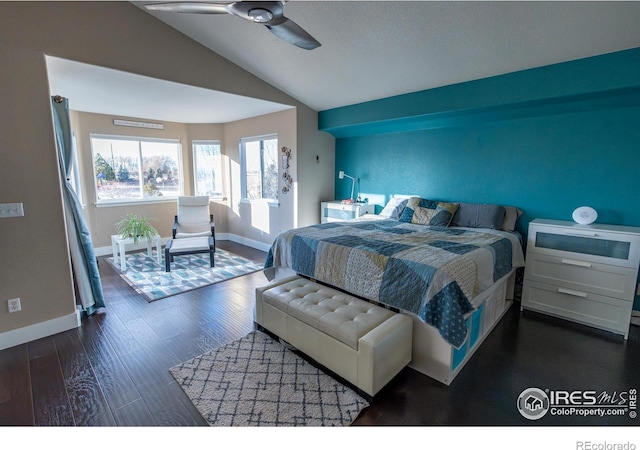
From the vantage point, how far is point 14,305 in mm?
2508

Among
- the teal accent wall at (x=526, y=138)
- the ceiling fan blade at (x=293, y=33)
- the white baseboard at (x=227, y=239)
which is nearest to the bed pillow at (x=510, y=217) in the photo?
the teal accent wall at (x=526, y=138)

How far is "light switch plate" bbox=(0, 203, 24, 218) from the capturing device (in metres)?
2.39

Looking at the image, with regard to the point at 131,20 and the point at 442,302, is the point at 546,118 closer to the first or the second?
the point at 442,302

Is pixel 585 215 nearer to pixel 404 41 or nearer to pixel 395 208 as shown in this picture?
pixel 395 208

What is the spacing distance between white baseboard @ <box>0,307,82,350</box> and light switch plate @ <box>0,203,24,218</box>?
0.94 meters

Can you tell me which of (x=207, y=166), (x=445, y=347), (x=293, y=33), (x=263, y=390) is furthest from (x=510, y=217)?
(x=207, y=166)

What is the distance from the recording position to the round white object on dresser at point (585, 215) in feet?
9.52

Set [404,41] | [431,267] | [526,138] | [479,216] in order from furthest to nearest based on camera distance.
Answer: [479,216], [526,138], [404,41], [431,267]

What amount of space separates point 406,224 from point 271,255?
66.1 inches

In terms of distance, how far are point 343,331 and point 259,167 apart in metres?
4.22

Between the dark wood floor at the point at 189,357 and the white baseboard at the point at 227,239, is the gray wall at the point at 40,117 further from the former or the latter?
the white baseboard at the point at 227,239

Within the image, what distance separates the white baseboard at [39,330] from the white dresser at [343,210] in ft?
11.2

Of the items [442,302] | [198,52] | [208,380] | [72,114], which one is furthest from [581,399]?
[72,114]

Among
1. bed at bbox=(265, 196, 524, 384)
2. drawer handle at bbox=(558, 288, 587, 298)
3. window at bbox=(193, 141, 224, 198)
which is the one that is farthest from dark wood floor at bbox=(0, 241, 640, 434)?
window at bbox=(193, 141, 224, 198)
